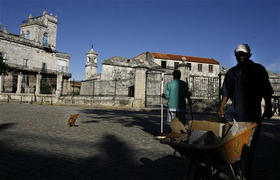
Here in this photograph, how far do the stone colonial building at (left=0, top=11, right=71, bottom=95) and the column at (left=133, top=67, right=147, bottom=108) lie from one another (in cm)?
2864

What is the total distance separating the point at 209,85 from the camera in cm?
1786

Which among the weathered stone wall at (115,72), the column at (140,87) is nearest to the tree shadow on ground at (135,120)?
the column at (140,87)

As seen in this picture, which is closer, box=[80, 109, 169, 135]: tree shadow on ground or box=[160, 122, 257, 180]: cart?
box=[160, 122, 257, 180]: cart

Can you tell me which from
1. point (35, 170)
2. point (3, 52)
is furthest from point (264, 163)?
point (3, 52)

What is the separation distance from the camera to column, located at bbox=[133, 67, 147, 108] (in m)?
17.2

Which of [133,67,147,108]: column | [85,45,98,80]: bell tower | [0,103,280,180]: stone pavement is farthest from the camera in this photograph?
[85,45,98,80]: bell tower

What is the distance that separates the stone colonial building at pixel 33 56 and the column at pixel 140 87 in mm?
28644

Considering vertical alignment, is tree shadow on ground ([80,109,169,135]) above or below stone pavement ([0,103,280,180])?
above

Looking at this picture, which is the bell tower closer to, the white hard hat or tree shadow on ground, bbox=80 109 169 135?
tree shadow on ground, bbox=80 109 169 135

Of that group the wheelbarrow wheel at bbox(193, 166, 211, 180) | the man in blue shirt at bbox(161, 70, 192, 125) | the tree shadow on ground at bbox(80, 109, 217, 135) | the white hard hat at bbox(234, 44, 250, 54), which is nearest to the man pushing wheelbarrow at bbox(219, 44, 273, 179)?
the white hard hat at bbox(234, 44, 250, 54)

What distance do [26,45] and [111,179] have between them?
5275 centimetres

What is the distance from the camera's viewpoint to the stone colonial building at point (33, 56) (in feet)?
144

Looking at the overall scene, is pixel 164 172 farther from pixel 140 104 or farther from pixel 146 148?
pixel 140 104

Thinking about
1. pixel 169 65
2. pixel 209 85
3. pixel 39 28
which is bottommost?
pixel 209 85
